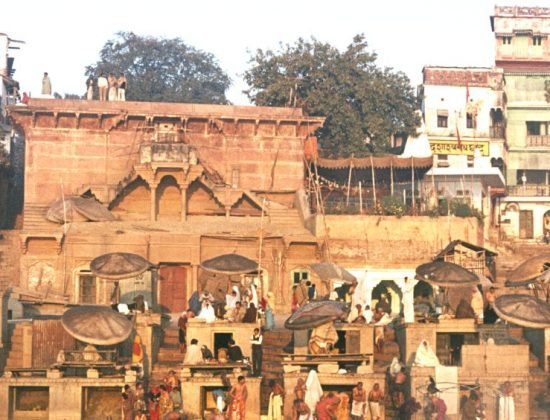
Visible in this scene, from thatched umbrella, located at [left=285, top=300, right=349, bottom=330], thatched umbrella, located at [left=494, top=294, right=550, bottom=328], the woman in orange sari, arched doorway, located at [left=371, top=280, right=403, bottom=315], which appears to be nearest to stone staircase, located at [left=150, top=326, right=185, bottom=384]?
thatched umbrella, located at [left=285, top=300, right=349, bottom=330]

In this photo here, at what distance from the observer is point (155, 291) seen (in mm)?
38688

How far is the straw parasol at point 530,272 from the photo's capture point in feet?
113

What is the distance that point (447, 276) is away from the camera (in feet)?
104

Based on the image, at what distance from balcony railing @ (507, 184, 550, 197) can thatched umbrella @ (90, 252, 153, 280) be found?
29.0 metres

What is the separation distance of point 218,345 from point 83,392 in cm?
382

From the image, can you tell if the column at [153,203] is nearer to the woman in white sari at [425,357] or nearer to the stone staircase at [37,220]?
the stone staircase at [37,220]

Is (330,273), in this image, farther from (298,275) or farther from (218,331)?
(218,331)

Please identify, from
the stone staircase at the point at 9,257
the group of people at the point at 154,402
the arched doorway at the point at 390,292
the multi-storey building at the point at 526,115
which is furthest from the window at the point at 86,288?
the multi-storey building at the point at 526,115

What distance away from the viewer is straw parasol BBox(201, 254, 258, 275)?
3397 cm

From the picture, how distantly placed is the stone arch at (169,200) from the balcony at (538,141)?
72.0 ft

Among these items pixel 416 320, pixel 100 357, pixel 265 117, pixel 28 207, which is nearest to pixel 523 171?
pixel 265 117

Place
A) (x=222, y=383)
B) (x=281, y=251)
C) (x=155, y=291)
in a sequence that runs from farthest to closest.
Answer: (x=281, y=251) → (x=155, y=291) → (x=222, y=383)

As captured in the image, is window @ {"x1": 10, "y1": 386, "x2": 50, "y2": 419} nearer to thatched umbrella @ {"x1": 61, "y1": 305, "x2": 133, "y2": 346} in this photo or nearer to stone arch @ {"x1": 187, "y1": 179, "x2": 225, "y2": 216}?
thatched umbrella @ {"x1": 61, "y1": 305, "x2": 133, "y2": 346}

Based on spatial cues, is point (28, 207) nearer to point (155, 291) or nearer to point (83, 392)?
point (155, 291)
